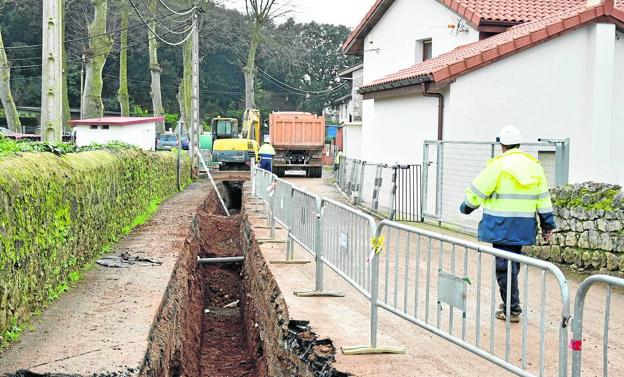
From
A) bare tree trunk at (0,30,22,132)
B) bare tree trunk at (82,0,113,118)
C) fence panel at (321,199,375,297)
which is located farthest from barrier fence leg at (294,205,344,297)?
bare tree trunk at (0,30,22,132)

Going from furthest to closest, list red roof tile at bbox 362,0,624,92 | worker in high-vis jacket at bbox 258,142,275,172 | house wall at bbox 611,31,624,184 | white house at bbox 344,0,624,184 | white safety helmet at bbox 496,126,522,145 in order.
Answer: worker in high-vis jacket at bbox 258,142,275,172, house wall at bbox 611,31,624,184, white house at bbox 344,0,624,184, red roof tile at bbox 362,0,624,92, white safety helmet at bbox 496,126,522,145

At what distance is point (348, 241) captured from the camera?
26.5 feet

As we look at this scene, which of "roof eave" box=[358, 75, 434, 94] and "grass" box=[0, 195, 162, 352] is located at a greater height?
"roof eave" box=[358, 75, 434, 94]

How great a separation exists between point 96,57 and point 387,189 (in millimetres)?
17700

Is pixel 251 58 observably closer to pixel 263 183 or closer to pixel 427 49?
pixel 427 49

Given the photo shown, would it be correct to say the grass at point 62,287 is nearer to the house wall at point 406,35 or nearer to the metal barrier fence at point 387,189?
the metal barrier fence at point 387,189

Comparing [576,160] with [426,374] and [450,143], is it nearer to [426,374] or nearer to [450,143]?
[450,143]

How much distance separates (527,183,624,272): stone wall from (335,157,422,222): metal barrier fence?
19.7ft

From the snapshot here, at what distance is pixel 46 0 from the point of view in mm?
14094

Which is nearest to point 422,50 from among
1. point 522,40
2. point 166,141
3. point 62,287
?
point 522,40

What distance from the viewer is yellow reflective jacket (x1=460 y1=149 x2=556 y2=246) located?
764cm

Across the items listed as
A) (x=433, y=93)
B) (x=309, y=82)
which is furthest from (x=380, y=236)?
(x=309, y=82)

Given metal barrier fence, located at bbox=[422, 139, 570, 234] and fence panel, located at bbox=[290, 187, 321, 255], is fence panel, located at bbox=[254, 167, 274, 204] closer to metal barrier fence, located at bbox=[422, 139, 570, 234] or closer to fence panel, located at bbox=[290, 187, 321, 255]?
metal barrier fence, located at bbox=[422, 139, 570, 234]

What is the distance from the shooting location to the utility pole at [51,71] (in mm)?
13984
